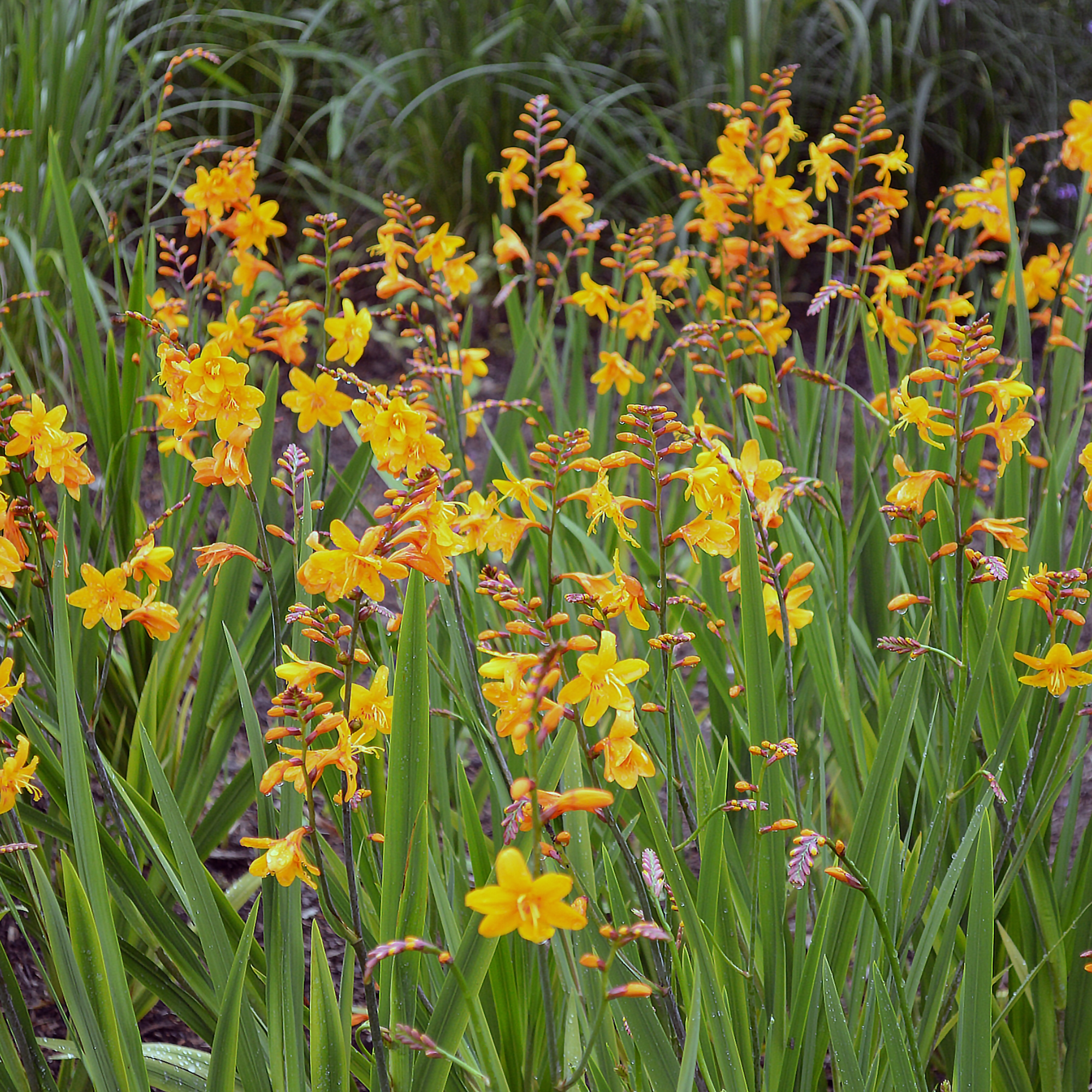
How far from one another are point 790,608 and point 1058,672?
0.30 m

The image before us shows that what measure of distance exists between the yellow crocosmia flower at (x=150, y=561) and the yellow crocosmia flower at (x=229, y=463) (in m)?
0.11

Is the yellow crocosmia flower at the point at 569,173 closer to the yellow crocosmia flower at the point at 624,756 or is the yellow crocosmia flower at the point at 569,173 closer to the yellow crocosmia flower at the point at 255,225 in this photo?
the yellow crocosmia flower at the point at 255,225

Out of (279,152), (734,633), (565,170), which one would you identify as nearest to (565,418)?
(565,170)

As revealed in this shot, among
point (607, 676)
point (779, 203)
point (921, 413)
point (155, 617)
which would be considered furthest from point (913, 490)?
point (779, 203)

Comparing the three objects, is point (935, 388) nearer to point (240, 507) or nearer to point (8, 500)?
point (240, 507)

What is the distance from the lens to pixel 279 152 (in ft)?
15.3

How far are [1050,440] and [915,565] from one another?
1.83 ft

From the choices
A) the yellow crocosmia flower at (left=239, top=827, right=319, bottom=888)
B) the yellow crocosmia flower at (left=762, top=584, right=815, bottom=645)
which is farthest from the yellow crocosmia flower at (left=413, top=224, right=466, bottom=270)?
the yellow crocosmia flower at (left=239, top=827, right=319, bottom=888)

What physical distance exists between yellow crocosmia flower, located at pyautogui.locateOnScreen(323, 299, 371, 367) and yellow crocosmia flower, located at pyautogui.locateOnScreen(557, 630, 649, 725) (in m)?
0.75

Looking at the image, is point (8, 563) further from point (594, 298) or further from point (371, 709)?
point (594, 298)

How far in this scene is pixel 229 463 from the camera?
3.68ft

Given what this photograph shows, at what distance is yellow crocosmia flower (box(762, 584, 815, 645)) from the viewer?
1214 mm

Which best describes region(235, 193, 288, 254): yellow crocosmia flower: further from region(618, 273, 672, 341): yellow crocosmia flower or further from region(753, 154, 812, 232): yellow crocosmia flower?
region(753, 154, 812, 232): yellow crocosmia flower

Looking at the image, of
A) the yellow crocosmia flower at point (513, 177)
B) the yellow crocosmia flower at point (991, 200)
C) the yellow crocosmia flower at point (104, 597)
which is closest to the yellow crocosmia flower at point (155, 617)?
the yellow crocosmia flower at point (104, 597)
